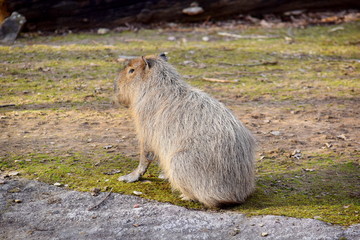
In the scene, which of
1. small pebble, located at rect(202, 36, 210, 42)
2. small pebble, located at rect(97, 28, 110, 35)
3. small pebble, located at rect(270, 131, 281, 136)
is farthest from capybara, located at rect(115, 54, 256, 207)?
small pebble, located at rect(97, 28, 110, 35)

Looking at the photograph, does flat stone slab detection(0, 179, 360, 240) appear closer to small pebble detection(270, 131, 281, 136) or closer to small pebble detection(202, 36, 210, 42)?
small pebble detection(270, 131, 281, 136)

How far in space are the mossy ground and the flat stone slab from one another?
0.16 meters

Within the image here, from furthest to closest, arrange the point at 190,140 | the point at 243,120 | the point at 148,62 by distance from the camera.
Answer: the point at 243,120
the point at 148,62
the point at 190,140

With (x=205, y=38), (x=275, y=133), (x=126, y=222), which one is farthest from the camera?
(x=205, y=38)

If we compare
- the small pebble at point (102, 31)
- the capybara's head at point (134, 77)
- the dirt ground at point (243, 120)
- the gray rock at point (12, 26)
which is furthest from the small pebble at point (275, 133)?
the gray rock at point (12, 26)

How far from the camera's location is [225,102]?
18.5 feet

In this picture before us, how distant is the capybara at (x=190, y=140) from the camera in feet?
10.6

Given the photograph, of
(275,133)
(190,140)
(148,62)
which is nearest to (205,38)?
(275,133)

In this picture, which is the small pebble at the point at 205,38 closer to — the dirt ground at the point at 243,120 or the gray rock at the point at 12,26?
the dirt ground at the point at 243,120

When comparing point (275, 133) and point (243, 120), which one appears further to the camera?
point (243, 120)

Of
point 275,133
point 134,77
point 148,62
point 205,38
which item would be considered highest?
point 148,62

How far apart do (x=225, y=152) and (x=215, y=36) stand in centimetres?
570

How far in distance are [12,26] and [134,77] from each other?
4932mm

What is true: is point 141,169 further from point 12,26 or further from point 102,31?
point 102,31
